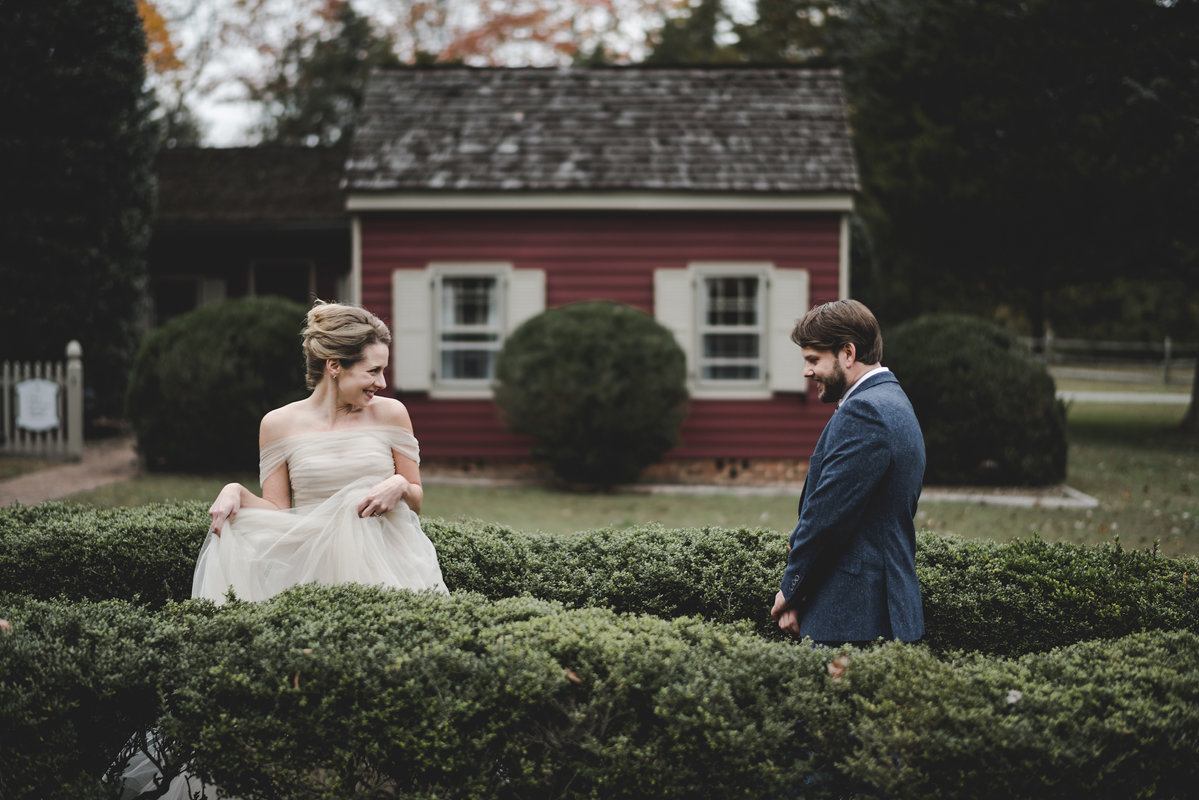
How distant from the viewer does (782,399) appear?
14398mm

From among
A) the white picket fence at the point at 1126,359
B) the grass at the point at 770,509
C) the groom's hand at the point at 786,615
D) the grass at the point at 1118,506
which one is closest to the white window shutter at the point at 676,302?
the grass at the point at 770,509

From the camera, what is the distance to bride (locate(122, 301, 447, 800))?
411 cm

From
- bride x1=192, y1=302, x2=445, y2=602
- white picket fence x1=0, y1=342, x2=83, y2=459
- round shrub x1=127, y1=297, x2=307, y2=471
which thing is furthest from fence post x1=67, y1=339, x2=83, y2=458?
bride x1=192, y1=302, x2=445, y2=602

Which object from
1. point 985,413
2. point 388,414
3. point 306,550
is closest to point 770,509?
point 985,413

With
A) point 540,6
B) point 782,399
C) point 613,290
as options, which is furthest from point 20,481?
point 540,6

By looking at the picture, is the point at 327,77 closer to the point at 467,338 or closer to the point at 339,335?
the point at 467,338

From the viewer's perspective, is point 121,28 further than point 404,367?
Yes

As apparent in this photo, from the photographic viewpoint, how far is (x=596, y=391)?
39.9 feet

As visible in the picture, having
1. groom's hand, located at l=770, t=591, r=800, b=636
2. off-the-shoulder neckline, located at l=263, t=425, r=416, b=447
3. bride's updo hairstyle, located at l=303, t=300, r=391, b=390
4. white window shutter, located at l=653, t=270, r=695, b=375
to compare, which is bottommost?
groom's hand, located at l=770, t=591, r=800, b=636

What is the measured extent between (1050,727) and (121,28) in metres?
18.3

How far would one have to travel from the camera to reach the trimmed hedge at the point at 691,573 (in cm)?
459

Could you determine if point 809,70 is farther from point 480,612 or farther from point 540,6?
point 540,6

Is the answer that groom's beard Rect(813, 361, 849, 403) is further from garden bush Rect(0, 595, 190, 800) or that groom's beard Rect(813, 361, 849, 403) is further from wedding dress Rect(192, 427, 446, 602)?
garden bush Rect(0, 595, 190, 800)

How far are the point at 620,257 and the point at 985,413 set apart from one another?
5.44 m
